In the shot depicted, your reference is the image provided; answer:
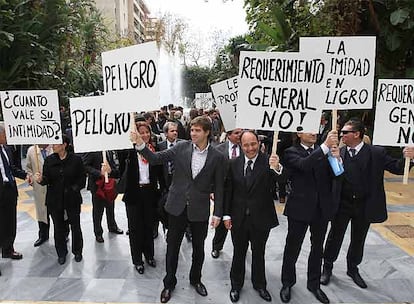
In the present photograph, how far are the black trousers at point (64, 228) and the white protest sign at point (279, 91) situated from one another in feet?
8.84

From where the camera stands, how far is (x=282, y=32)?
12047mm

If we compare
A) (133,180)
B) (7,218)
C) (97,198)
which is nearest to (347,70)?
(133,180)

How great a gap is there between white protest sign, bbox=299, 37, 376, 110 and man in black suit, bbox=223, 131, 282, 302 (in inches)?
33.7

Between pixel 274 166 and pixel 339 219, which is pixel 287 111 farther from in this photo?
pixel 339 219

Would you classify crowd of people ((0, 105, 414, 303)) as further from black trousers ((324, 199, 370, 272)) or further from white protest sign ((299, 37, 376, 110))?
white protest sign ((299, 37, 376, 110))

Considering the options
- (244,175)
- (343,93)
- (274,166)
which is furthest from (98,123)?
(343,93)

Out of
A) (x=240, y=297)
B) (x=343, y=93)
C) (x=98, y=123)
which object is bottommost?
(x=240, y=297)

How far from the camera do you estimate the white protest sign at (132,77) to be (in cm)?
404

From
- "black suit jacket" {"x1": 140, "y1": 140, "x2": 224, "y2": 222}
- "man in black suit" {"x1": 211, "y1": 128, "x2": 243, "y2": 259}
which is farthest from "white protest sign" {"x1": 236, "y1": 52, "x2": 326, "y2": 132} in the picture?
"man in black suit" {"x1": 211, "y1": 128, "x2": 243, "y2": 259}

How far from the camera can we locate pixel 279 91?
4016 mm

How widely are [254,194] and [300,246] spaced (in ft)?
2.64

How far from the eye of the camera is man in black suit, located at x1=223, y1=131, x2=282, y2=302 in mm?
4145

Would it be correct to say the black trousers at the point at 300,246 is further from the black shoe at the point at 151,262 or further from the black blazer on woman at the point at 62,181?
the black blazer on woman at the point at 62,181

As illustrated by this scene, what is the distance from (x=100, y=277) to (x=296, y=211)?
2.49 m
